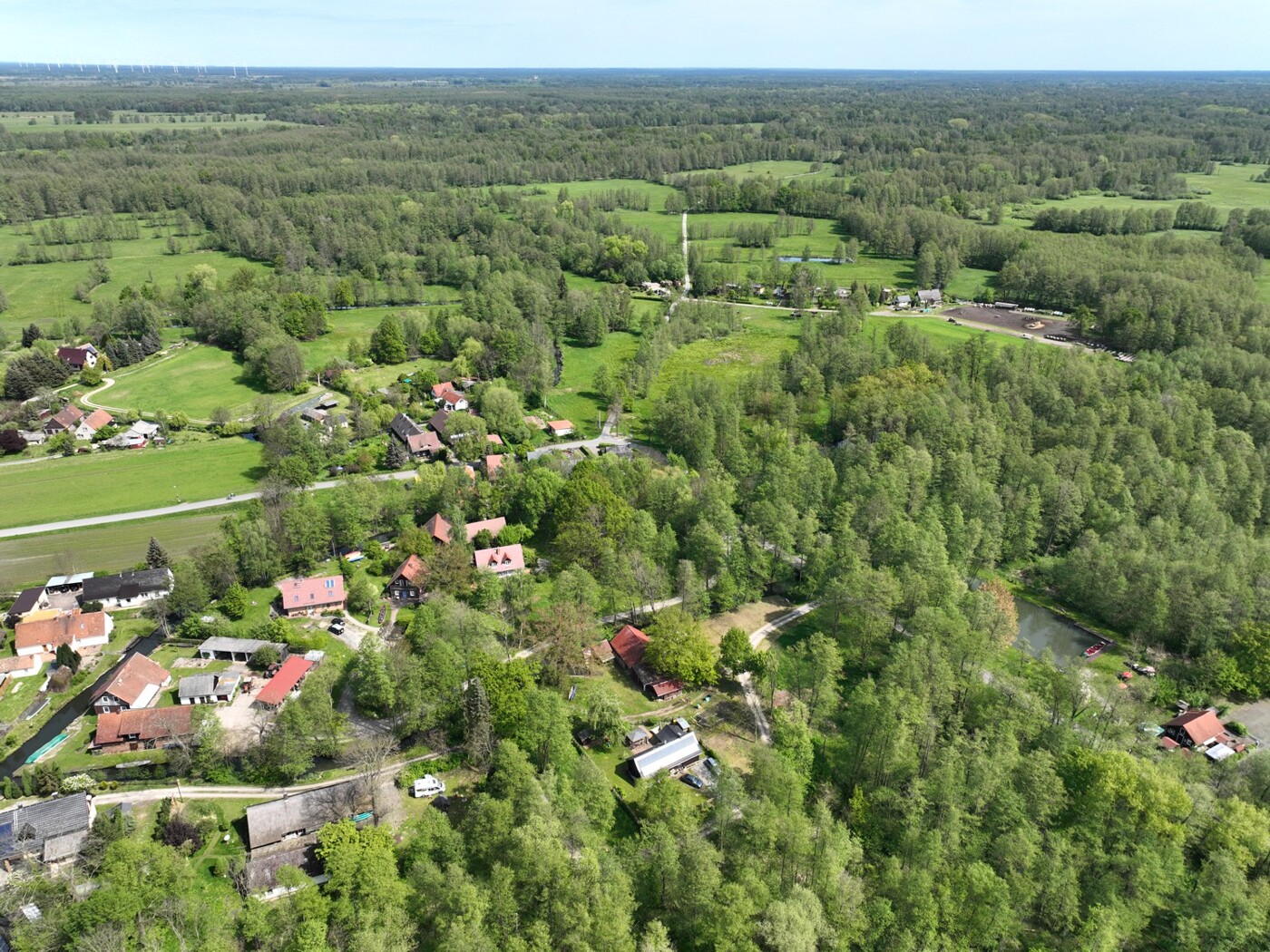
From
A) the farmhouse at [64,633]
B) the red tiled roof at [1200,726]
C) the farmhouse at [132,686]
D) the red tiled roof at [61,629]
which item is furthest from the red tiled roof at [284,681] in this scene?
the red tiled roof at [1200,726]

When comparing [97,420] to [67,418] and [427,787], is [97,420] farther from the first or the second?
[427,787]

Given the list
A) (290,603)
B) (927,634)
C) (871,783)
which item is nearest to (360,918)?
(871,783)

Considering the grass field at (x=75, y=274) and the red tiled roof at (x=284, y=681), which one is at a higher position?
the grass field at (x=75, y=274)

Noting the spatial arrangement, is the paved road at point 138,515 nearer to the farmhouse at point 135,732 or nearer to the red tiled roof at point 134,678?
the red tiled roof at point 134,678

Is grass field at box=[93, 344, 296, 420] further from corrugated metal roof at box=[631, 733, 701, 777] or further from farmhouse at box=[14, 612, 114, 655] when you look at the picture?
corrugated metal roof at box=[631, 733, 701, 777]

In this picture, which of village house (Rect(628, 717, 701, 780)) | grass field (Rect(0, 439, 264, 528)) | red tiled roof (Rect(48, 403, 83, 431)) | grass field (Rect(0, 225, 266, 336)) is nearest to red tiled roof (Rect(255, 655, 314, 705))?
village house (Rect(628, 717, 701, 780))

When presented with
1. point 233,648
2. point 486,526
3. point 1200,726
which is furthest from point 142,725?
point 1200,726
